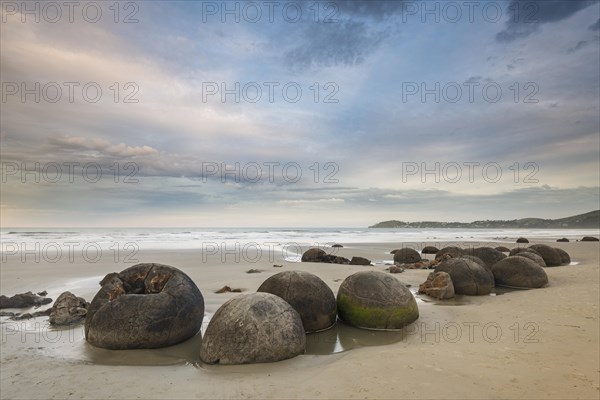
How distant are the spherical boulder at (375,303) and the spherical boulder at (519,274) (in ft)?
20.3

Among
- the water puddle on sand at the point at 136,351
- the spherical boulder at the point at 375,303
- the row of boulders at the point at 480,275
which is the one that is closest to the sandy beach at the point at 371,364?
the water puddle on sand at the point at 136,351

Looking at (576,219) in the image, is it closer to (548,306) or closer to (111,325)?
(548,306)

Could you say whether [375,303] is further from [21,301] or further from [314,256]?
[314,256]

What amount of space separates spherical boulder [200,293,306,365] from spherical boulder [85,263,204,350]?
876mm

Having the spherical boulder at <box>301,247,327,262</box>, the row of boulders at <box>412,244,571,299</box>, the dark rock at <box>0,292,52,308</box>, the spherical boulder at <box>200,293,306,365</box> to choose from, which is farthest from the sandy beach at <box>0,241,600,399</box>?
the spherical boulder at <box>301,247,327,262</box>

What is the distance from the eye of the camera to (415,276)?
14.1 m

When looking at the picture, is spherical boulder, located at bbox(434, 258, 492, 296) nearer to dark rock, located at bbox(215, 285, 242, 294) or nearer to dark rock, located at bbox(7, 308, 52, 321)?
dark rock, located at bbox(215, 285, 242, 294)

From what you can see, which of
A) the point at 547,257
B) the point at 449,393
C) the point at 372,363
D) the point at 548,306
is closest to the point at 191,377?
the point at 372,363

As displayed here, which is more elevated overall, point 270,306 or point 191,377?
point 270,306

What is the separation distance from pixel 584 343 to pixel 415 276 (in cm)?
786

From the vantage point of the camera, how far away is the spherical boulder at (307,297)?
716cm

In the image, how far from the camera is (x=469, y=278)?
11078 mm

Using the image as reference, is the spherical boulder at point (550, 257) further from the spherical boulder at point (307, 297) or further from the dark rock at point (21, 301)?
the dark rock at point (21, 301)

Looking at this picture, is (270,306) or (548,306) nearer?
(270,306)
